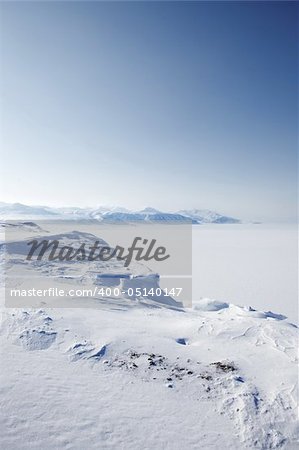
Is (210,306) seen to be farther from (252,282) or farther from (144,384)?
(252,282)

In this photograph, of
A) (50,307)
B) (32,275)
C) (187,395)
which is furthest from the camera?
(32,275)

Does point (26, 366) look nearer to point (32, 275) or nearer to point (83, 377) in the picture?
point (83, 377)

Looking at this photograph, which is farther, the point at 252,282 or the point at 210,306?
the point at 252,282

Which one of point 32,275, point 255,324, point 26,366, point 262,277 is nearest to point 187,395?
point 26,366

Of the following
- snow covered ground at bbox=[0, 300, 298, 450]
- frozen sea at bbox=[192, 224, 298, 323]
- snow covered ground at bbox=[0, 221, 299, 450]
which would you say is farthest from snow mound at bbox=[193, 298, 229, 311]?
snow covered ground at bbox=[0, 300, 298, 450]

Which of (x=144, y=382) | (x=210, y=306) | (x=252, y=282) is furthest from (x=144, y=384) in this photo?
(x=252, y=282)

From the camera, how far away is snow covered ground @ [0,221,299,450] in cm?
428

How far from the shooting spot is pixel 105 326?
303 inches

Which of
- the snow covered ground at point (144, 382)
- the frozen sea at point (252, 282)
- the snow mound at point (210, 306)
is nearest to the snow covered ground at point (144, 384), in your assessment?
the snow covered ground at point (144, 382)

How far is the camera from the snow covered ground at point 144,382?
428 cm

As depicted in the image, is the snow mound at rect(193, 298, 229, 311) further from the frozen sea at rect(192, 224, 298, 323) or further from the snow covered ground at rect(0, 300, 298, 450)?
the snow covered ground at rect(0, 300, 298, 450)

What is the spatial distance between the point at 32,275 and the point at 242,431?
1044cm

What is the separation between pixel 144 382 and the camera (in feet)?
18.0

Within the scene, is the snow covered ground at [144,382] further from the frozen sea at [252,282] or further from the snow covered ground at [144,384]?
the frozen sea at [252,282]
